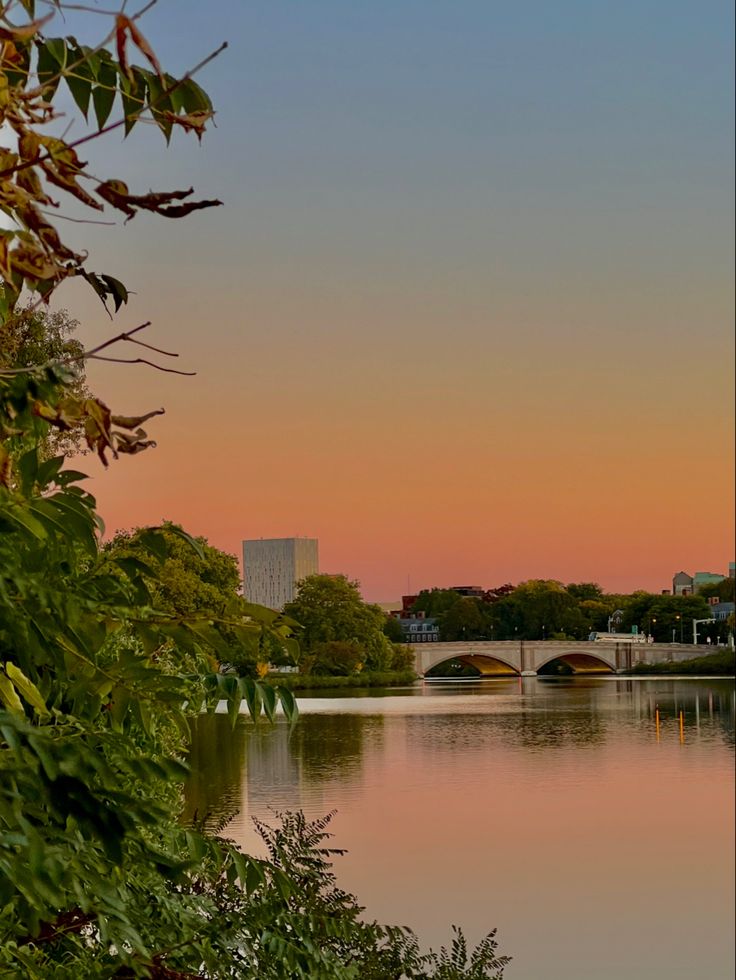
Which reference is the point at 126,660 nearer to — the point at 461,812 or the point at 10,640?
the point at 10,640

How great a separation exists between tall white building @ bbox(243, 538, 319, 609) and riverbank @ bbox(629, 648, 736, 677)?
32922 mm

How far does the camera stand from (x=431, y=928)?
14.3 meters

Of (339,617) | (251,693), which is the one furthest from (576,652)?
(251,693)

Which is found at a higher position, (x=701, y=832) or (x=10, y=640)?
(x=10, y=640)

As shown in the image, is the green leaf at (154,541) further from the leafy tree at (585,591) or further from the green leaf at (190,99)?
the leafy tree at (585,591)

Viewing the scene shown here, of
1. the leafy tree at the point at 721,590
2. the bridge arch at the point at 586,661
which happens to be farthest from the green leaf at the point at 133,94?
the leafy tree at the point at 721,590

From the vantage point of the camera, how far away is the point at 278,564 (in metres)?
111

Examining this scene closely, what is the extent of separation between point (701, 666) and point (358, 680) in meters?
21.7

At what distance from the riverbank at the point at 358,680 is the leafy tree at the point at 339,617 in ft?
2.48

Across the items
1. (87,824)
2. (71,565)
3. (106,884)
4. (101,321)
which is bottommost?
(106,884)

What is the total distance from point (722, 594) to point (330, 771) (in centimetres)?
8241

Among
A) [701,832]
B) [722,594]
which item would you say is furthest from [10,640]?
[722,594]

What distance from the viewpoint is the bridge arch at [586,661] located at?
86188 millimetres

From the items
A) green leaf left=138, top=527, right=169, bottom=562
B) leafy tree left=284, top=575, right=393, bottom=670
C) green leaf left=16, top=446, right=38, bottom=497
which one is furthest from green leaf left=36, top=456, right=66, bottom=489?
leafy tree left=284, top=575, right=393, bottom=670
